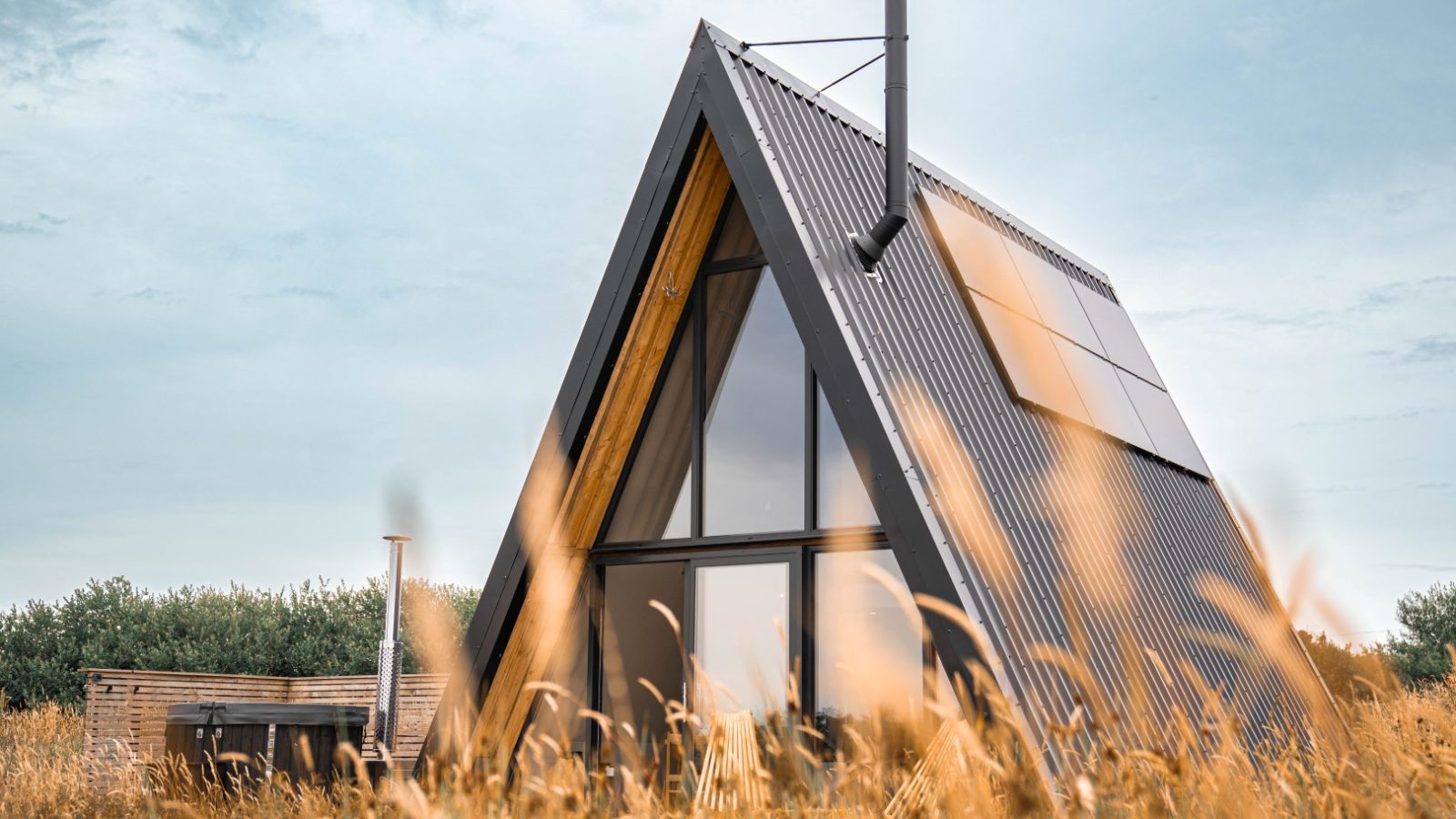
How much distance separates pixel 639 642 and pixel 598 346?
2.32 meters

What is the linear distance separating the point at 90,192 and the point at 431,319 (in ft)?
17.2

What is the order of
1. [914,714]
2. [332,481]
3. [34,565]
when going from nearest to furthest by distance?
[914,714] → [332,481] → [34,565]

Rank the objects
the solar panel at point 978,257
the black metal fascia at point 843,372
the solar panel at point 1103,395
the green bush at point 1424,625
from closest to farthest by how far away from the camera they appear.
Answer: the black metal fascia at point 843,372 → the solar panel at point 978,257 → the solar panel at point 1103,395 → the green bush at point 1424,625

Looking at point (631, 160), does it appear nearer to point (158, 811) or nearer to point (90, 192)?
point (90, 192)

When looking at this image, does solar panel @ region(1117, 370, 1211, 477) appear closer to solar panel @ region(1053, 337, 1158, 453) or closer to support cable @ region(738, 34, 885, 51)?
solar panel @ region(1053, 337, 1158, 453)

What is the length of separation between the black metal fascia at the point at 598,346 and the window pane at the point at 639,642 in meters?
0.86

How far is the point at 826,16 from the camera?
923 centimetres

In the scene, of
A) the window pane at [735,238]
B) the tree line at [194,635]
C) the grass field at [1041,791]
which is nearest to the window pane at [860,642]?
the grass field at [1041,791]

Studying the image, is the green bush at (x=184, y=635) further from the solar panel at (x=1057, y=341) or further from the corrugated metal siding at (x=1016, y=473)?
the corrugated metal siding at (x=1016, y=473)

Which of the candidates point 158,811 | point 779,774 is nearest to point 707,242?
point 158,811

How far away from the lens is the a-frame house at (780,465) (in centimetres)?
771

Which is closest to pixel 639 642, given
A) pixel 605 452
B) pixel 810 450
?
pixel 605 452

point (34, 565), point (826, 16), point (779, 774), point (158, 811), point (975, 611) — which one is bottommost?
point (158, 811)

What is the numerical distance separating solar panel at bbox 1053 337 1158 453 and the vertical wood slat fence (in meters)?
6.81
